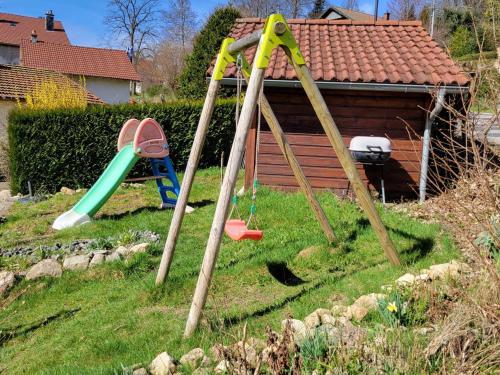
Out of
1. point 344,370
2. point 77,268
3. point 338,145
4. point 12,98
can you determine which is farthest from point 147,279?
point 12,98

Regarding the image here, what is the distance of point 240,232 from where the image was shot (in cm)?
420

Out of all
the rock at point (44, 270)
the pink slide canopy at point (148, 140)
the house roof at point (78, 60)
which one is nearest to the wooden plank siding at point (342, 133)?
the pink slide canopy at point (148, 140)

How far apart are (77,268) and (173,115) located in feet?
25.6

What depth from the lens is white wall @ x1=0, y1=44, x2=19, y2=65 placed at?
4025 centimetres

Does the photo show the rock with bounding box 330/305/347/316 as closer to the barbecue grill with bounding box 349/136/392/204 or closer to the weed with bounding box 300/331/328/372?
the weed with bounding box 300/331/328/372

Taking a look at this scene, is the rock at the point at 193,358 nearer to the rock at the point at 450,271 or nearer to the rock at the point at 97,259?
the rock at the point at 450,271

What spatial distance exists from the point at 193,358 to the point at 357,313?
125cm

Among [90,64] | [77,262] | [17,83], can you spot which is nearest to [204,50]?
[17,83]

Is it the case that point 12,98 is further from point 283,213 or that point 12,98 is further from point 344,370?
point 344,370

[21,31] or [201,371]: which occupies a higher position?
[21,31]

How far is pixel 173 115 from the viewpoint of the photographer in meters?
12.8

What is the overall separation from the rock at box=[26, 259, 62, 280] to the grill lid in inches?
195

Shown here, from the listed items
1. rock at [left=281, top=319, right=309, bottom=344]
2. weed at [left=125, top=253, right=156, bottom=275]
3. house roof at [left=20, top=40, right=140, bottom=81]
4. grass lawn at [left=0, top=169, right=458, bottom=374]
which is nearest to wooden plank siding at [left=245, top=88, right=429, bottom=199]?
grass lawn at [left=0, top=169, right=458, bottom=374]

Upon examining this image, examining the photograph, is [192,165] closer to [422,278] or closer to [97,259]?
[97,259]
